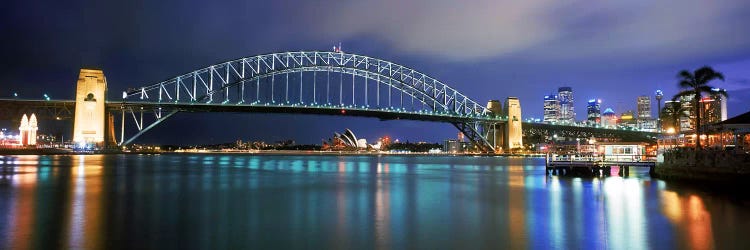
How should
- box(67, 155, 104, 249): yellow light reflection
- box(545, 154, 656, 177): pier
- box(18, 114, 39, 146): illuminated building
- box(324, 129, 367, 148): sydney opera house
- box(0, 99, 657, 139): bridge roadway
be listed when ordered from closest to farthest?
box(67, 155, 104, 249): yellow light reflection, box(545, 154, 656, 177): pier, box(0, 99, 657, 139): bridge roadway, box(18, 114, 39, 146): illuminated building, box(324, 129, 367, 148): sydney opera house

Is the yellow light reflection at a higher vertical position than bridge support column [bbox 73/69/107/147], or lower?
lower

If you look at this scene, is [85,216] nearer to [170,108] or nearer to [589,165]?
[589,165]

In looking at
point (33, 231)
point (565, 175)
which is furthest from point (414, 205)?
point (565, 175)


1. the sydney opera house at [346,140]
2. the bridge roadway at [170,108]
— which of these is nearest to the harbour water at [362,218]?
the bridge roadway at [170,108]

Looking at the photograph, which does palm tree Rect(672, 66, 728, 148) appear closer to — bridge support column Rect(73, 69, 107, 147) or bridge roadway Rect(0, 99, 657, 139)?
bridge roadway Rect(0, 99, 657, 139)

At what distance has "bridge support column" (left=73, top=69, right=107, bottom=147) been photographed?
80.9 meters

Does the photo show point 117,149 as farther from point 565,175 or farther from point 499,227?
point 499,227

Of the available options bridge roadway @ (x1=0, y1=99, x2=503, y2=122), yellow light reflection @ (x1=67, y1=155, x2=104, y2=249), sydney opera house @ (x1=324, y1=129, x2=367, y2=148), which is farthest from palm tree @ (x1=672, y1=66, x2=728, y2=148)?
sydney opera house @ (x1=324, y1=129, x2=367, y2=148)

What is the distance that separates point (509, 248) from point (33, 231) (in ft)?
34.2

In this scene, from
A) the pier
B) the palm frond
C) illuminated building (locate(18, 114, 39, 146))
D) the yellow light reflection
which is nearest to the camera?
the yellow light reflection

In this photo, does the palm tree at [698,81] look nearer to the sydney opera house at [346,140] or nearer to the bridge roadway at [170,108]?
the bridge roadway at [170,108]

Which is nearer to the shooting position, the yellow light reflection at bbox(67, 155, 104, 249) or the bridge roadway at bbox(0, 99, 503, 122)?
the yellow light reflection at bbox(67, 155, 104, 249)

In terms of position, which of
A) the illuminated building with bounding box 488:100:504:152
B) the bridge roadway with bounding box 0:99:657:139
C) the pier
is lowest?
the pier

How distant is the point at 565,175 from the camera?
3906 cm
